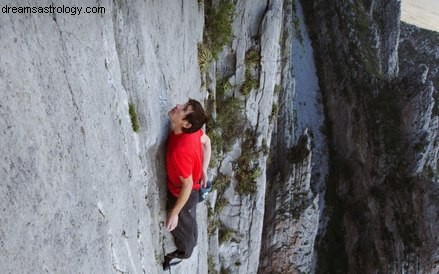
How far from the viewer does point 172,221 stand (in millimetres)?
6641

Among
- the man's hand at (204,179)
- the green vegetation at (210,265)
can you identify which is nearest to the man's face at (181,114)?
the man's hand at (204,179)

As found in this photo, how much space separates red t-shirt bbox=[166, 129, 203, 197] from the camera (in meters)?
6.12

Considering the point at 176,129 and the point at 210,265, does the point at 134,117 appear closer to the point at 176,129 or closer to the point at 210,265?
the point at 176,129

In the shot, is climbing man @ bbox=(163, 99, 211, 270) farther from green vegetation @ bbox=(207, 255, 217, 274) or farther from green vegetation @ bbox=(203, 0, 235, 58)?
green vegetation @ bbox=(207, 255, 217, 274)

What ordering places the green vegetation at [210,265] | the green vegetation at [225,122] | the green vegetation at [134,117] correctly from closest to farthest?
1. the green vegetation at [134,117]
2. the green vegetation at [225,122]
3. the green vegetation at [210,265]

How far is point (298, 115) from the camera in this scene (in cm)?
2191

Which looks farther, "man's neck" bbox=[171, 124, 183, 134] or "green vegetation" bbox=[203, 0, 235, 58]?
"green vegetation" bbox=[203, 0, 235, 58]

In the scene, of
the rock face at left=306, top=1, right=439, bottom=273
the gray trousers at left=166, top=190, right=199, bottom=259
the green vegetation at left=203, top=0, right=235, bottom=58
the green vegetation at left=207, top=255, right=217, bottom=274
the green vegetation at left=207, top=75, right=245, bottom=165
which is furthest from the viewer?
the rock face at left=306, top=1, right=439, bottom=273

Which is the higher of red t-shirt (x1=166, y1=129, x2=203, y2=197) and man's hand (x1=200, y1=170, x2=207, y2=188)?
red t-shirt (x1=166, y1=129, x2=203, y2=197)

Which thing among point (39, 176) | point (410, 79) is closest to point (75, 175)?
point (39, 176)

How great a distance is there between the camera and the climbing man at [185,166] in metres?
6.05

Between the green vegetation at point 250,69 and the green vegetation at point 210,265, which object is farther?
the green vegetation at point 210,265

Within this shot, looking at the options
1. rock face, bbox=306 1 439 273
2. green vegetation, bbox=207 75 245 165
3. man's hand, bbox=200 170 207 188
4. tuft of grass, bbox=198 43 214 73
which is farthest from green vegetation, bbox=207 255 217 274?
rock face, bbox=306 1 439 273
